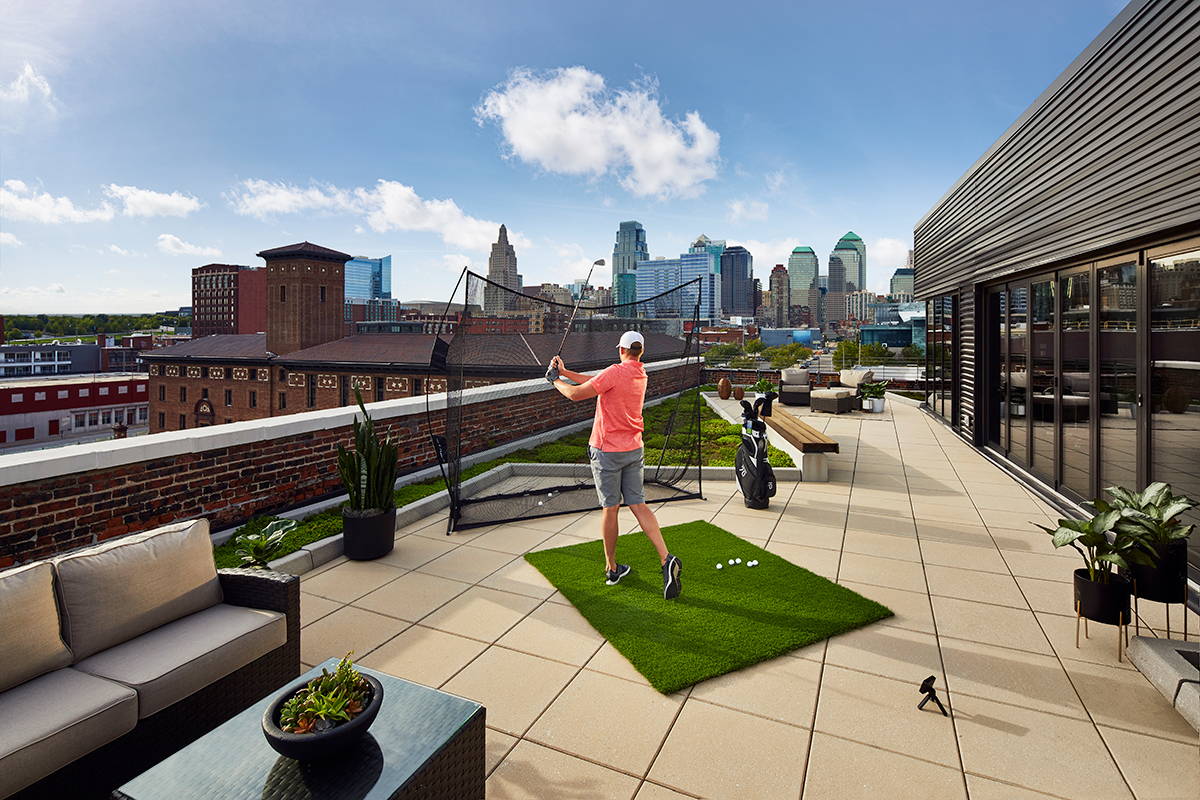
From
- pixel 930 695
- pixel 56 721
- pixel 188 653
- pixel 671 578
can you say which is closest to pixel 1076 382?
pixel 930 695

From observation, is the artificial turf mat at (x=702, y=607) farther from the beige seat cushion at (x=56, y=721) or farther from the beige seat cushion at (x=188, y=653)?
the beige seat cushion at (x=56, y=721)

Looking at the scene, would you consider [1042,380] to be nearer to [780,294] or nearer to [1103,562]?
[1103,562]

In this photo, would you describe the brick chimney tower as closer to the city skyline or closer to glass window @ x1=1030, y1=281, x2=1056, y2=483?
the city skyline

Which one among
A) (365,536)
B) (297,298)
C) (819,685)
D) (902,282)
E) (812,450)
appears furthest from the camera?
(902,282)

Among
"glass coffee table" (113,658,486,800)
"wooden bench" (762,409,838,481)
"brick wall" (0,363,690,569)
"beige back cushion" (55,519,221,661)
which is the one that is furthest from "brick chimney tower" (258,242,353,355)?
"glass coffee table" (113,658,486,800)

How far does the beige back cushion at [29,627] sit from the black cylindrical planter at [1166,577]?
4.49 metres

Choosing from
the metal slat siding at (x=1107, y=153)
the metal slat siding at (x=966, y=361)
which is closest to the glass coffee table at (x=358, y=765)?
the metal slat siding at (x=1107, y=153)

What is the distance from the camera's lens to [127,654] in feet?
7.14

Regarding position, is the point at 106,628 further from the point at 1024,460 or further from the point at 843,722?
the point at 1024,460

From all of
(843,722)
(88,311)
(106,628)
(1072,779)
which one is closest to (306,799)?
(106,628)

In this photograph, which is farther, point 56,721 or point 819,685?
point 819,685

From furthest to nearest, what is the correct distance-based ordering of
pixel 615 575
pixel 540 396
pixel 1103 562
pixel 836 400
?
pixel 836 400 < pixel 540 396 < pixel 615 575 < pixel 1103 562

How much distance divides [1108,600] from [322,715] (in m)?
3.53

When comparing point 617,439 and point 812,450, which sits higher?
point 617,439
